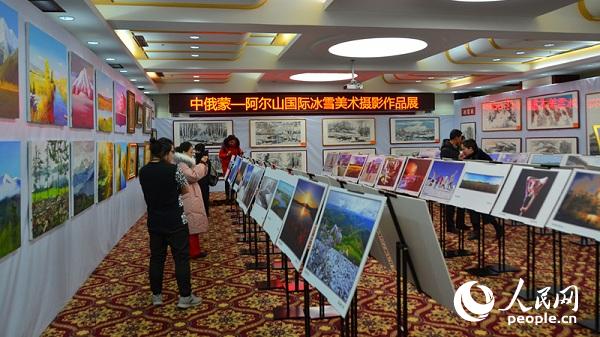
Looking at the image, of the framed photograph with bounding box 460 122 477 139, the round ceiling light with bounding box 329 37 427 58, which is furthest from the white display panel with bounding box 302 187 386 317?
the framed photograph with bounding box 460 122 477 139

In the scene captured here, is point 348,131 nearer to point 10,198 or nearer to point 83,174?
point 83,174

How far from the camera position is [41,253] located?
3.71 metres

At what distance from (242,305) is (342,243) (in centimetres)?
231

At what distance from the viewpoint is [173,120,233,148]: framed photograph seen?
12.8 metres

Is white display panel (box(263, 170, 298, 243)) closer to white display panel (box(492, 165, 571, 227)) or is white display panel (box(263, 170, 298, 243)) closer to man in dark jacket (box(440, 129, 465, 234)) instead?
white display panel (box(492, 165, 571, 227))

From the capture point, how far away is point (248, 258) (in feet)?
19.5

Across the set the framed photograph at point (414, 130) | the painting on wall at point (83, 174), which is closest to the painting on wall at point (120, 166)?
the painting on wall at point (83, 174)

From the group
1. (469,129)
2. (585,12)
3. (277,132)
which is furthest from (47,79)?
(469,129)

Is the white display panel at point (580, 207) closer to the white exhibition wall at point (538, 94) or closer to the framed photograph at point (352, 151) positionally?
the white exhibition wall at point (538, 94)

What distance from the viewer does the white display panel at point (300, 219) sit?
2609 millimetres

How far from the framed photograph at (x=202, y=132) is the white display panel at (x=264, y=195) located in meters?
8.66

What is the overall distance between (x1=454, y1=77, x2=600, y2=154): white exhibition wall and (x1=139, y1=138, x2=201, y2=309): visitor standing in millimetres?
9191

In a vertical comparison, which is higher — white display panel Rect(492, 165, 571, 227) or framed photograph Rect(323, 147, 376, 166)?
framed photograph Rect(323, 147, 376, 166)

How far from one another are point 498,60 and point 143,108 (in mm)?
7440
